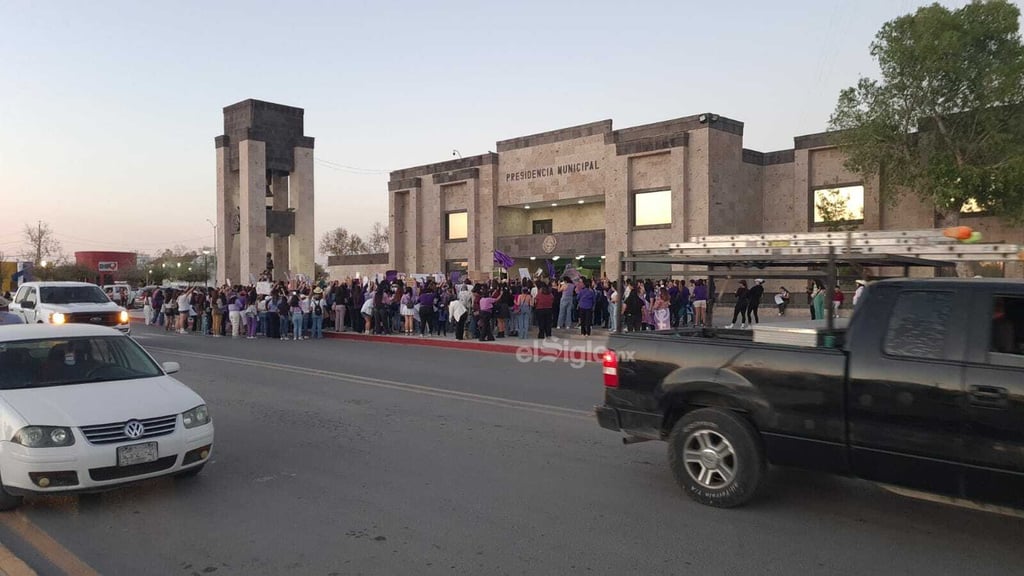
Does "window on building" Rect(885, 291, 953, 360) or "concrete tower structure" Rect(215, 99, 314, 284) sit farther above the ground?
"concrete tower structure" Rect(215, 99, 314, 284)

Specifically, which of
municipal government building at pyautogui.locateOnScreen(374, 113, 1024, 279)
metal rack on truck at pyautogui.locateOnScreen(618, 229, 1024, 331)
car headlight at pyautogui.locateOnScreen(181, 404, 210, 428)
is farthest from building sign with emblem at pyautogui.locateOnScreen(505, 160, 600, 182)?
car headlight at pyautogui.locateOnScreen(181, 404, 210, 428)

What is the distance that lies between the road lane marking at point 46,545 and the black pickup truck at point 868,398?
13.0ft

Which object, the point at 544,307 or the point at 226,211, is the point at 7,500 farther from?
the point at 226,211

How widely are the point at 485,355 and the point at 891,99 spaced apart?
1743 centimetres

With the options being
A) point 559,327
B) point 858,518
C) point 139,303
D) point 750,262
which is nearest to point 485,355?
point 559,327

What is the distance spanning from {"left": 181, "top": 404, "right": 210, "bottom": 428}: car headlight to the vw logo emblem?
1.16 feet

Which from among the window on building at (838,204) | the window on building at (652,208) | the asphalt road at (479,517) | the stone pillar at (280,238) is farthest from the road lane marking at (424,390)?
the stone pillar at (280,238)

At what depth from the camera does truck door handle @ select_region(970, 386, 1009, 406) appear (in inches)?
163

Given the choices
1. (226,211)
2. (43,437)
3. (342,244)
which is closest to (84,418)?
(43,437)

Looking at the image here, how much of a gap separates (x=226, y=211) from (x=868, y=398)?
158 ft

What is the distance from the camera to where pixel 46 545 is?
4.72 metres

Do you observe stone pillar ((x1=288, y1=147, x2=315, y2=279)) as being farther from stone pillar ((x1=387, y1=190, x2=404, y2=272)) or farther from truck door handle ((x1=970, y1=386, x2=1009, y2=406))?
truck door handle ((x1=970, y1=386, x2=1009, y2=406))

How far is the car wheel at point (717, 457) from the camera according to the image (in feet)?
17.0

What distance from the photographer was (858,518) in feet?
17.0
